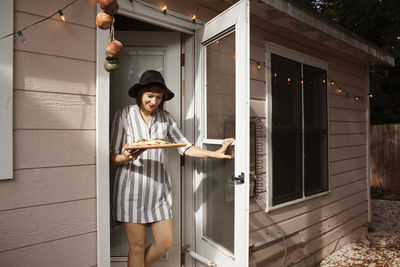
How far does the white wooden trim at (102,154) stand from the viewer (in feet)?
5.72

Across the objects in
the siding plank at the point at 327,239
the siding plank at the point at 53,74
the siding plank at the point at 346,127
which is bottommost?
the siding plank at the point at 327,239

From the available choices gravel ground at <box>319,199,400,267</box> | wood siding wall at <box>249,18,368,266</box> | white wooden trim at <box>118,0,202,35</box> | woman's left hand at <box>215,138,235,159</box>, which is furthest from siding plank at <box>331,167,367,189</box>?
white wooden trim at <box>118,0,202,35</box>

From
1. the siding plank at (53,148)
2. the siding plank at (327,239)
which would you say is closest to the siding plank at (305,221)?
the siding plank at (327,239)

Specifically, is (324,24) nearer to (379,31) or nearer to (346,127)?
(346,127)

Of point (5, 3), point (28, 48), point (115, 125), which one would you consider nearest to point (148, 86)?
point (115, 125)

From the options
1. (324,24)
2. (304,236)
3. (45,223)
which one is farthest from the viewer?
(304,236)

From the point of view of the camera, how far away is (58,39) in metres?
1.62

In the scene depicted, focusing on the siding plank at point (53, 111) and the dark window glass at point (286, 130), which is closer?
the siding plank at point (53, 111)

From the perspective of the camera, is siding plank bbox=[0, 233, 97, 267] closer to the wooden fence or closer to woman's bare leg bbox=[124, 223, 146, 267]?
woman's bare leg bbox=[124, 223, 146, 267]

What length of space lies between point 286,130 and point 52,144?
7.87 ft

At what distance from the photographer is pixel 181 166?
8.21 ft

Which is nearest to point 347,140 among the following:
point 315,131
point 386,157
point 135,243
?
point 315,131

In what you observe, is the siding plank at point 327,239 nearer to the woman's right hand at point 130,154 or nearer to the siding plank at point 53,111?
the woman's right hand at point 130,154

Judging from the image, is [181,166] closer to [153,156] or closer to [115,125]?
[153,156]
